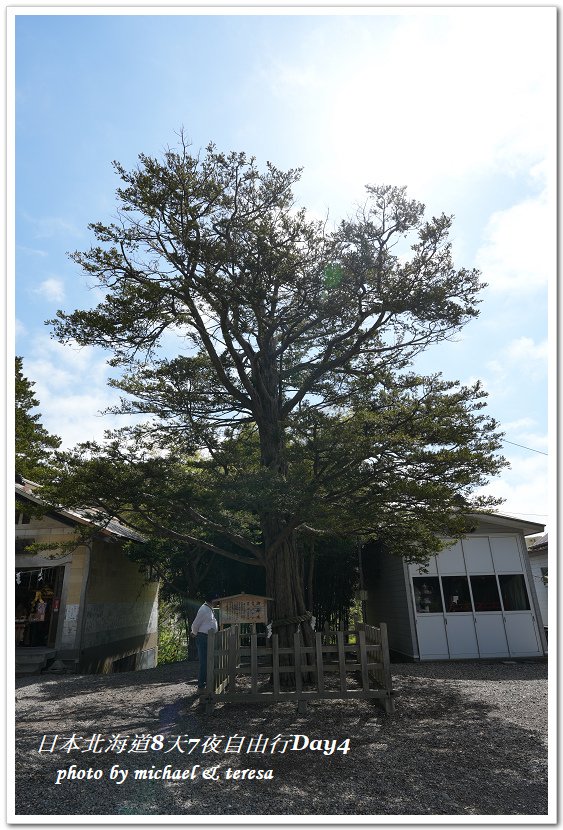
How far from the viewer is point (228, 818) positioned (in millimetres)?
3738

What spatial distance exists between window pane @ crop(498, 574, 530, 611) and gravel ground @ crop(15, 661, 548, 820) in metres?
4.88

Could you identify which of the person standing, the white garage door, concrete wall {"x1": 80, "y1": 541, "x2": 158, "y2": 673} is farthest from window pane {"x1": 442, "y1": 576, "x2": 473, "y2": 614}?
concrete wall {"x1": 80, "y1": 541, "x2": 158, "y2": 673}

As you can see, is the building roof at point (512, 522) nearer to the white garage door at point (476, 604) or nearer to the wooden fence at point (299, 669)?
the white garage door at point (476, 604)

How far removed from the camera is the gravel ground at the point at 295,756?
427cm

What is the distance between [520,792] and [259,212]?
870 cm

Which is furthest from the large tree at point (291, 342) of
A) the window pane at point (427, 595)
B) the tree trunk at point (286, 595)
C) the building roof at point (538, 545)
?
the building roof at point (538, 545)

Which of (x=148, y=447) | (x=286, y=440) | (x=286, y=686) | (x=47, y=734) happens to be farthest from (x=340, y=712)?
(x=148, y=447)

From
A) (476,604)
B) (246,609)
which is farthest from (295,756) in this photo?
(476,604)

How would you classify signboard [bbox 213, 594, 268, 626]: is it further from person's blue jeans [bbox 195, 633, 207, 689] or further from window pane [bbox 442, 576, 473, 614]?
window pane [bbox 442, 576, 473, 614]

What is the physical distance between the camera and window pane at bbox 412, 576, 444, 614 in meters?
13.9

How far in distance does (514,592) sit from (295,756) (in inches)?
421

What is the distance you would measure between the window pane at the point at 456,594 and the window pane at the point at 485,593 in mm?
216

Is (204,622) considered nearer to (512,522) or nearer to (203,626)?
(203,626)

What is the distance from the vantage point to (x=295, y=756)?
17.9 ft
